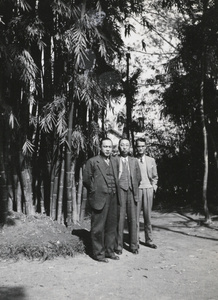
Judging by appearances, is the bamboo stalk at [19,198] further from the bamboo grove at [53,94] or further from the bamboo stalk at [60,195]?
the bamboo stalk at [60,195]

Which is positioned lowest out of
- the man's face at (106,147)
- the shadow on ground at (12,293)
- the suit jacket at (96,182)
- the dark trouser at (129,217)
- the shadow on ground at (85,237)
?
the shadow on ground at (12,293)

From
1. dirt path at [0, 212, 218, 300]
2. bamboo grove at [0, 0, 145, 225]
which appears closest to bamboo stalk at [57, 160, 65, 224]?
bamboo grove at [0, 0, 145, 225]

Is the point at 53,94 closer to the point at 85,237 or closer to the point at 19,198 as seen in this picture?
the point at 19,198

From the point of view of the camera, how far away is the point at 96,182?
460cm

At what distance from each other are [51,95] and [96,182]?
1833mm

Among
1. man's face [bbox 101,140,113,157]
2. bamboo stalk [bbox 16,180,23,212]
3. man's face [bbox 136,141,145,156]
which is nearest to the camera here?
man's face [bbox 101,140,113,157]

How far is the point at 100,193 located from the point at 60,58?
233 cm

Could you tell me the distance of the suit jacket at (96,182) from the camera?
180 inches

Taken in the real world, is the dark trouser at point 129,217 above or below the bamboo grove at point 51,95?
below

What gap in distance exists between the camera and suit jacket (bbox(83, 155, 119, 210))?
4.57 meters

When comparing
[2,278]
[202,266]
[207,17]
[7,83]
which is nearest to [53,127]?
[7,83]

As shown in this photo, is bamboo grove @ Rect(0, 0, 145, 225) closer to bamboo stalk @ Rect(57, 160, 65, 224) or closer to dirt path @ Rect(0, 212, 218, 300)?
bamboo stalk @ Rect(57, 160, 65, 224)

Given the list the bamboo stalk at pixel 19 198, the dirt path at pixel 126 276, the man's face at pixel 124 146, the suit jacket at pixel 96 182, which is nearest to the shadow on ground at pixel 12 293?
the dirt path at pixel 126 276

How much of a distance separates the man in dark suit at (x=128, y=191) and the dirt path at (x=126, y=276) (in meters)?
0.23
